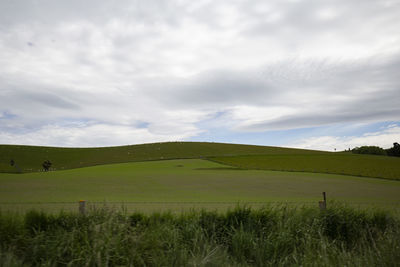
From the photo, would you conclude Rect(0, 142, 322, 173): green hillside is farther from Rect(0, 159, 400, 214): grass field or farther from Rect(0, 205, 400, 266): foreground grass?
Rect(0, 205, 400, 266): foreground grass

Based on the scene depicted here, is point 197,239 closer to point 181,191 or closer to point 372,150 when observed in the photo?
point 181,191

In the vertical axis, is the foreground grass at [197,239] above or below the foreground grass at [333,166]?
below

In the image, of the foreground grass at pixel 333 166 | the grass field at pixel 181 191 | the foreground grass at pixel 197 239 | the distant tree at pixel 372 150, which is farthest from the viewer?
the distant tree at pixel 372 150

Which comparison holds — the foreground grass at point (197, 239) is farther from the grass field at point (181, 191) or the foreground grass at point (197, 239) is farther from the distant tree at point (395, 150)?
the distant tree at point (395, 150)

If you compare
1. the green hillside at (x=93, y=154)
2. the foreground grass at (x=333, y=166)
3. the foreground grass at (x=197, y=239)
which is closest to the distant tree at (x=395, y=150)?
the foreground grass at (x=333, y=166)

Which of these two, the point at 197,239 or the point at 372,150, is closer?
the point at 197,239

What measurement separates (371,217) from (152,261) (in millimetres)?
8295

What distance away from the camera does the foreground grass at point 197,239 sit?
21.5 ft

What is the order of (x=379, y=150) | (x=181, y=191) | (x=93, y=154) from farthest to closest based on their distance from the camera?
(x=379, y=150) → (x=93, y=154) → (x=181, y=191)

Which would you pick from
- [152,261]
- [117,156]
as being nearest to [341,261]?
[152,261]

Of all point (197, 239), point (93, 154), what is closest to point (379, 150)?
point (93, 154)

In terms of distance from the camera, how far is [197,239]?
8.12m

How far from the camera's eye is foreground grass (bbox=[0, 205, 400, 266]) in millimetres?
6559

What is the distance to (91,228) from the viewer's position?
7.65 meters
